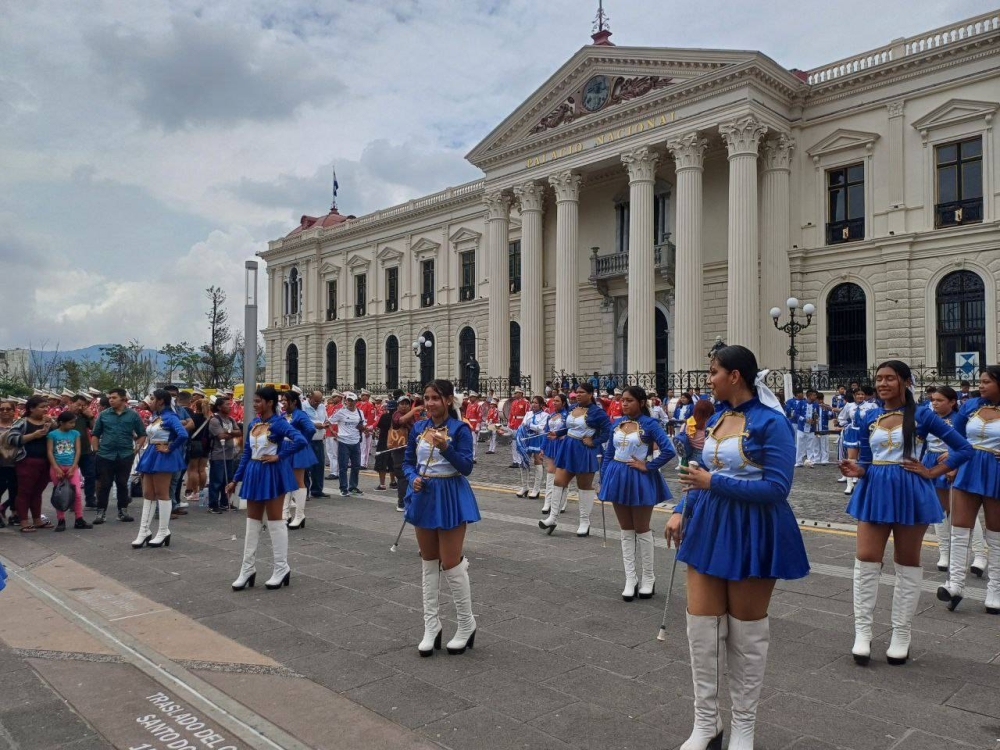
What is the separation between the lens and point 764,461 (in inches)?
140

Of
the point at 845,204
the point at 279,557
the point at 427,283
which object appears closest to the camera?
the point at 279,557

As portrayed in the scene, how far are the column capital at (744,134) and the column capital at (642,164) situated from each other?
3.26 metres

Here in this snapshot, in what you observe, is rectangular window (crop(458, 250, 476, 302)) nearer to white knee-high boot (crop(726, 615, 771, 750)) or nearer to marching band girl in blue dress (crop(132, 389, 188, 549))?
marching band girl in blue dress (crop(132, 389, 188, 549))

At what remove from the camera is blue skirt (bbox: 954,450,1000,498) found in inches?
239

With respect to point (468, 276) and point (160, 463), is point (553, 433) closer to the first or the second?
point (160, 463)

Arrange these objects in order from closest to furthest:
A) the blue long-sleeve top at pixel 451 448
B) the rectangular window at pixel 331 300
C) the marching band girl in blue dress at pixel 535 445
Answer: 1. the blue long-sleeve top at pixel 451 448
2. the marching band girl in blue dress at pixel 535 445
3. the rectangular window at pixel 331 300

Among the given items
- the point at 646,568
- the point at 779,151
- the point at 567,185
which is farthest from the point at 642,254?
the point at 646,568

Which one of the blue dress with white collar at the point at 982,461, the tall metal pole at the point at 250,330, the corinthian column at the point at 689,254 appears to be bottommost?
the blue dress with white collar at the point at 982,461

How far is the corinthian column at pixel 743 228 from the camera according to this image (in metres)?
25.6

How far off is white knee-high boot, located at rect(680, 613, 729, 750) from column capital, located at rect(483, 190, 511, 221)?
32071 mm

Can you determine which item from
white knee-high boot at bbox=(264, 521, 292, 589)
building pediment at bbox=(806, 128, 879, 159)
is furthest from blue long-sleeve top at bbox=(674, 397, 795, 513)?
building pediment at bbox=(806, 128, 879, 159)

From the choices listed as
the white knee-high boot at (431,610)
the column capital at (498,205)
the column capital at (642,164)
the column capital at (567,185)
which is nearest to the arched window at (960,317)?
the column capital at (642,164)

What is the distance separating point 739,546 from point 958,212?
990 inches

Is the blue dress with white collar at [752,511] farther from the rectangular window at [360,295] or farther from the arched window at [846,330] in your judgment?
the rectangular window at [360,295]
